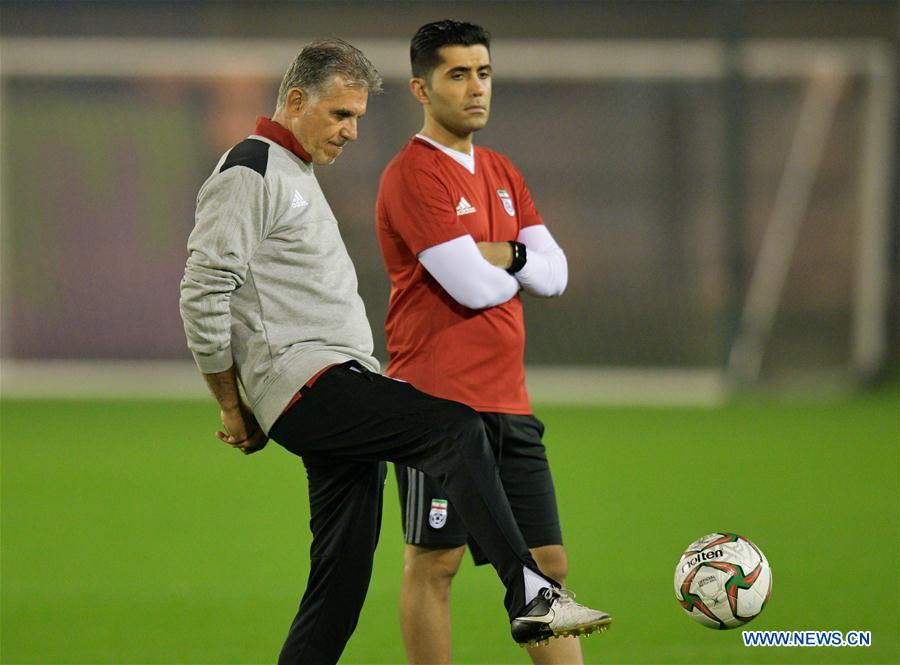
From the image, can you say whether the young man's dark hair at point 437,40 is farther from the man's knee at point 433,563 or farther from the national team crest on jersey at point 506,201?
the man's knee at point 433,563

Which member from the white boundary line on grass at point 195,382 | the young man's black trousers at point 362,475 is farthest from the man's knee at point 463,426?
the white boundary line on grass at point 195,382

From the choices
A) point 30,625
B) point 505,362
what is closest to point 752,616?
point 505,362

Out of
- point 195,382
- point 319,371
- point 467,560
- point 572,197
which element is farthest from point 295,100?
point 195,382

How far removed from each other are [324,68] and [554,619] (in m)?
1.51

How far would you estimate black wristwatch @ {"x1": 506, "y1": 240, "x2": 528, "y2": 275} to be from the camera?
3996mm

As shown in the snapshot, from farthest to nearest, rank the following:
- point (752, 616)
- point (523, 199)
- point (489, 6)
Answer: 1. point (489, 6)
2. point (523, 199)
3. point (752, 616)

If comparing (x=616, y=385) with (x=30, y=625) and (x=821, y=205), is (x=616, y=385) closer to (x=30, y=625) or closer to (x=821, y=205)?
(x=821, y=205)

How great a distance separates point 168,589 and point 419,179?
8.10 ft

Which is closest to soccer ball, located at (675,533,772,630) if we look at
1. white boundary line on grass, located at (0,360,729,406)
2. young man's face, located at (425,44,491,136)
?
young man's face, located at (425,44,491,136)

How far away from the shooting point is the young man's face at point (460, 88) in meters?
3.97

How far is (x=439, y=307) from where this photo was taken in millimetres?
3965

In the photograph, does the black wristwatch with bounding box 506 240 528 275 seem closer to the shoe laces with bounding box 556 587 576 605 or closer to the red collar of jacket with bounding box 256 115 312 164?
the red collar of jacket with bounding box 256 115 312 164

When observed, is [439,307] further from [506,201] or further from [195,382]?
[195,382]

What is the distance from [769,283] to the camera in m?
11.4
